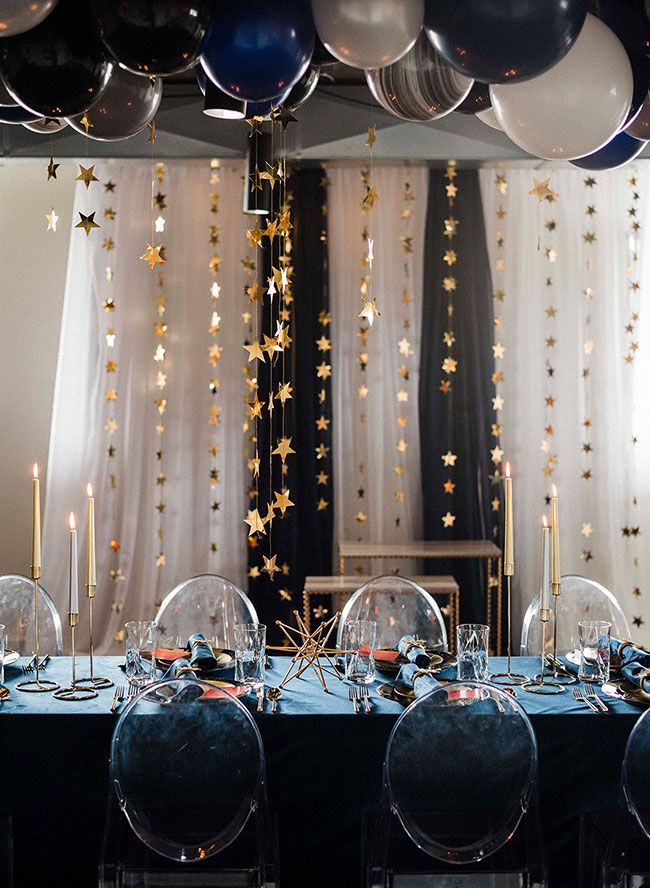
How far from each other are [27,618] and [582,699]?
1702 millimetres

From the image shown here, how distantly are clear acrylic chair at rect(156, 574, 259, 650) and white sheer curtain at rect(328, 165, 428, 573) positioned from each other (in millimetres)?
1977

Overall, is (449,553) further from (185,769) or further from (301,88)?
(185,769)

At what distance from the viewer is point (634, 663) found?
267 cm

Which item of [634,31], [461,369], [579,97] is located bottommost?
[461,369]

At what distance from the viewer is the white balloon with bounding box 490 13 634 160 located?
2.30 metres

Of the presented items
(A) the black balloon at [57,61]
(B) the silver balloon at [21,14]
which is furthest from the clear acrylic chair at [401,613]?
(B) the silver balloon at [21,14]

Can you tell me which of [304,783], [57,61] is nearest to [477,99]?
[57,61]

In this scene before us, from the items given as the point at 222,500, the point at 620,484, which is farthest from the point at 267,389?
the point at 620,484

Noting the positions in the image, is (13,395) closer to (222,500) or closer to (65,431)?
(65,431)

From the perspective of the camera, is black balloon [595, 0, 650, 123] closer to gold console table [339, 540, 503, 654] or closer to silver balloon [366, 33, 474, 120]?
silver balloon [366, 33, 474, 120]

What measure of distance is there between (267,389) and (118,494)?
925 millimetres

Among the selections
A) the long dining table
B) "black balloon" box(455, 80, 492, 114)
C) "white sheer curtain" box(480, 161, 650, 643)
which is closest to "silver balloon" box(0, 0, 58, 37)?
"black balloon" box(455, 80, 492, 114)

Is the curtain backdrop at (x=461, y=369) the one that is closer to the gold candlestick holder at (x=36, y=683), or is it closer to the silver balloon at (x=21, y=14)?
the gold candlestick holder at (x=36, y=683)

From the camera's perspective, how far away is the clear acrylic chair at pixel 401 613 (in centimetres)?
327
